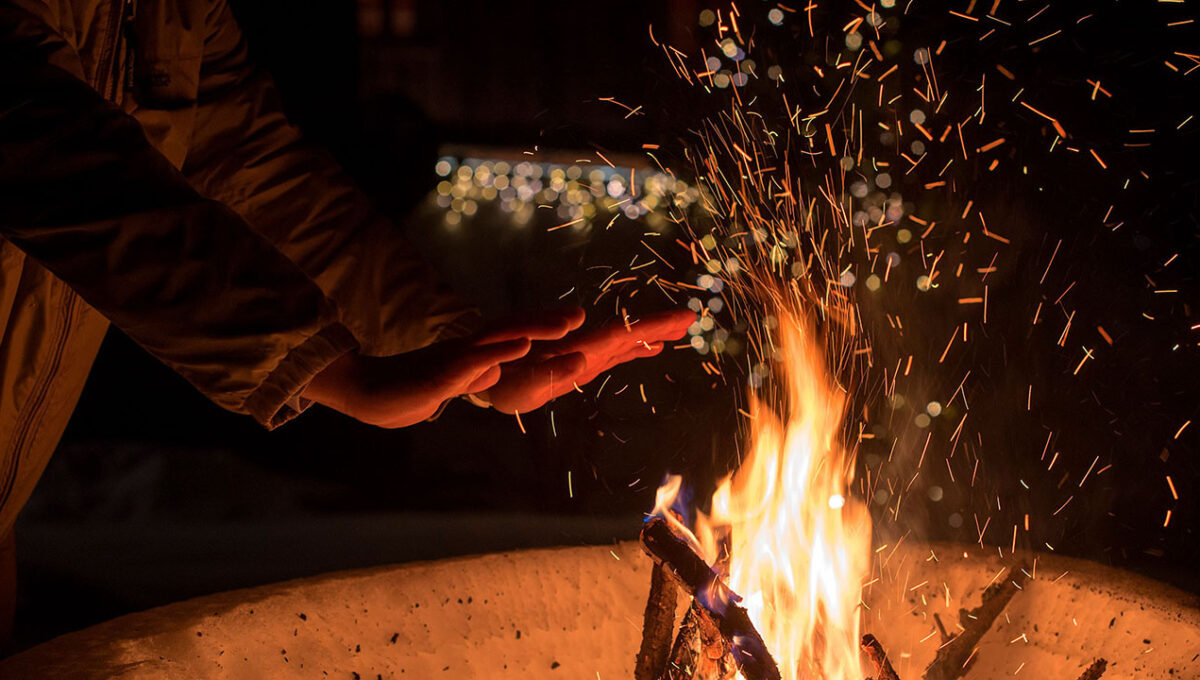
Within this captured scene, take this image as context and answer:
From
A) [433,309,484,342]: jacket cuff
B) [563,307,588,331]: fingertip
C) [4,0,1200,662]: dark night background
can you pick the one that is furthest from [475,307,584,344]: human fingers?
[4,0,1200,662]: dark night background

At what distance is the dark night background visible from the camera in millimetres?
2857

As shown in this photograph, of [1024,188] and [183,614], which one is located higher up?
[1024,188]

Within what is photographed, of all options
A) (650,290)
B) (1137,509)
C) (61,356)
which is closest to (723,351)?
(650,290)

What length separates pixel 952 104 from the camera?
311 cm

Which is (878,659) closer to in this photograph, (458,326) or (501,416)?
(458,326)

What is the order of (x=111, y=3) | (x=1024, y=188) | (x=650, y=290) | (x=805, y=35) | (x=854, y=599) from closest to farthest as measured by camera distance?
(x=111, y=3) → (x=854, y=599) → (x=1024, y=188) → (x=805, y=35) → (x=650, y=290)

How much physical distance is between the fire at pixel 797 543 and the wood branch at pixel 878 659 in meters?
0.13

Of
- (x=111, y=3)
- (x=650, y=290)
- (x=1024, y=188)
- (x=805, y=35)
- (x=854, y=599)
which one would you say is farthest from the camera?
(x=650, y=290)

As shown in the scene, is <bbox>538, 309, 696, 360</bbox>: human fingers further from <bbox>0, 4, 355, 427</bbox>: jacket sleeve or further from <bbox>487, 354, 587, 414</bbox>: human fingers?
<bbox>0, 4, 355, 427</bbox>: jacket sleeve

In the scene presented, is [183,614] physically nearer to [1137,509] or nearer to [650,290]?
[650,290]

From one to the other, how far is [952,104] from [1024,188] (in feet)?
1.28

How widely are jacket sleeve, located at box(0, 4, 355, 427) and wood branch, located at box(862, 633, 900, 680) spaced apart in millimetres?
782

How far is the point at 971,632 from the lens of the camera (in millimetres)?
1345

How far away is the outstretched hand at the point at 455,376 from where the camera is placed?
2.49 feet
